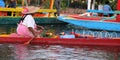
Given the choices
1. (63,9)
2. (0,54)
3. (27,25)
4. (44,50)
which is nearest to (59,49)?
(44,50)

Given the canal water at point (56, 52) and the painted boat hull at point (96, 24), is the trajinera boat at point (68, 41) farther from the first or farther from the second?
the painted boat hull at point (96, 24)

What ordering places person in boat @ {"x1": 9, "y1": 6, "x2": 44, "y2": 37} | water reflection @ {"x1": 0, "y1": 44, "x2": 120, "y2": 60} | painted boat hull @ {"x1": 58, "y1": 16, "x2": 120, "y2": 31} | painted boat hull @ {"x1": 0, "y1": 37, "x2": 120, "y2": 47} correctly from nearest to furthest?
water reflection @ {"x1": 0, "y1": 44, "x2": 120, "y2": 60}, person in boat @ {"x1": 9, "y1": 6, "x2": 44, "y2": 37}, painted boat hull @ {"x1": 0, "y1": 37, "x2": 120, "y2": 47}, painted boat hull @ {"x1": 58, "y1": 16, "x2": 120, "y2": 31}

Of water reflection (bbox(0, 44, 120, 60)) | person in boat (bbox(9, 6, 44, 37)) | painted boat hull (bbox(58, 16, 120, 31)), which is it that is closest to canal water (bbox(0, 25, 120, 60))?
water reflection (bbox(0, 44, 120, 60))

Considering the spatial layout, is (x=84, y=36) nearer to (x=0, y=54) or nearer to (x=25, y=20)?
(x=25, y=20)

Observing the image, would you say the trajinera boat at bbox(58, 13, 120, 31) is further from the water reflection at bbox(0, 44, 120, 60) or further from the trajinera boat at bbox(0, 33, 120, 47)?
the water reflection at bbox(0, 44, 120, 60)

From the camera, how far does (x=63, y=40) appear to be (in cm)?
1123

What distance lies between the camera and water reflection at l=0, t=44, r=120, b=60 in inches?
375

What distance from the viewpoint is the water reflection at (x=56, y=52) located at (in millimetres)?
9516

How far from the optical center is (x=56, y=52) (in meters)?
10.4

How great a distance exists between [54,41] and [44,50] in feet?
2.47

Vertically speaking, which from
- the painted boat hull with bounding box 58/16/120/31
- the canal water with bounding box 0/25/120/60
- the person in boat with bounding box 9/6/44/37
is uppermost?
the person in boat with bounding box 9/6/44/37

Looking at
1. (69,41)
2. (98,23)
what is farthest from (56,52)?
(98,23)

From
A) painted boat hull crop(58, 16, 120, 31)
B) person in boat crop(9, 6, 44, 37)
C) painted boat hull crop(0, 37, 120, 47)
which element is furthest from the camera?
painted boat hull crop(58, 16, 120, 31)

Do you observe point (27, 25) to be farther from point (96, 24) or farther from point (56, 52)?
point (96, 24)
